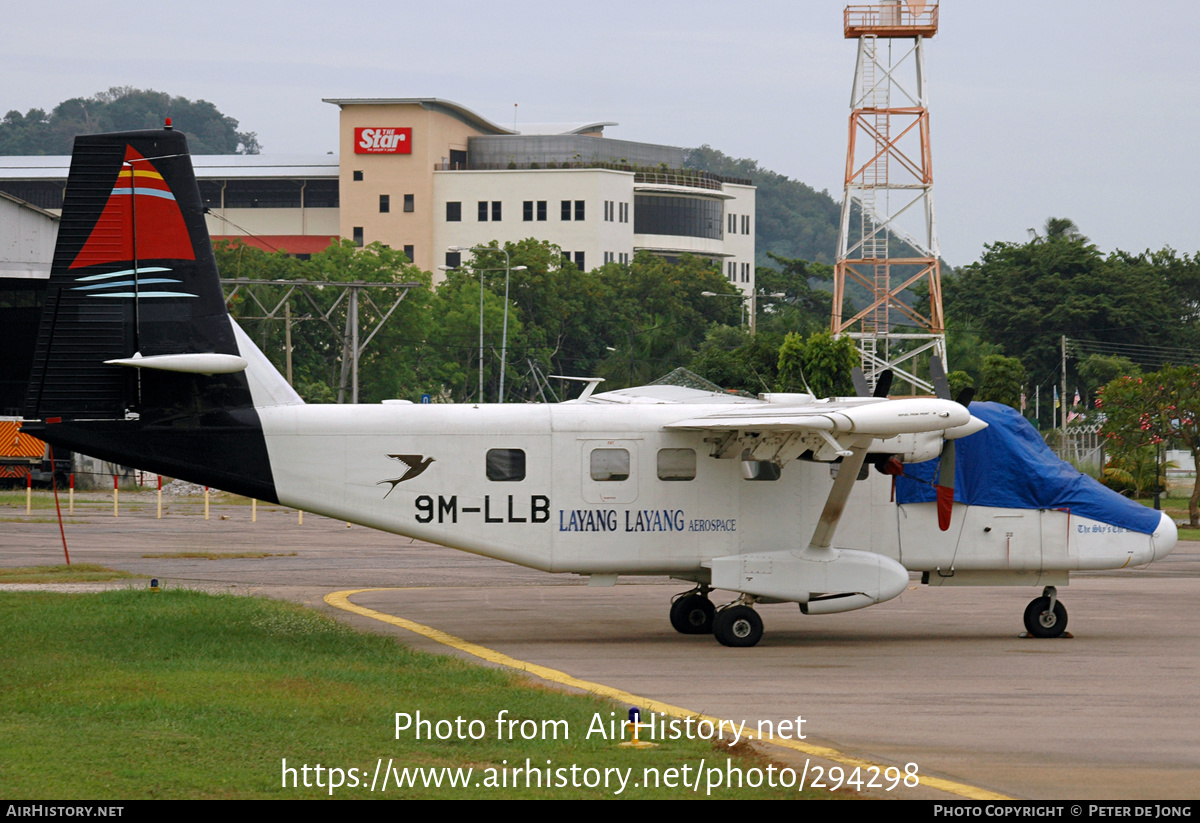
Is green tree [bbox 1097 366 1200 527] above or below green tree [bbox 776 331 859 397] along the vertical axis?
below

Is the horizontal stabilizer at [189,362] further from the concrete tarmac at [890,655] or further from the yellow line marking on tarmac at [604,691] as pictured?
the yellow line marking on tarmac at [604,691]

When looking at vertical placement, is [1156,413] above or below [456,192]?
below

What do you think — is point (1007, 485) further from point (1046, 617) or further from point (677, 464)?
point (677, 464)

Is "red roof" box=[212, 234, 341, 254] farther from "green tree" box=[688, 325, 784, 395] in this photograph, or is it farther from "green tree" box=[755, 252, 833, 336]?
"green tree" box=[688, 325, 784, 395]

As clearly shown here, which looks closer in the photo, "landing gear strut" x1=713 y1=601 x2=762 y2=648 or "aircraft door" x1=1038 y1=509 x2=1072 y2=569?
"landing gear strut" x1=713 y1=601 x2=762 y2=648

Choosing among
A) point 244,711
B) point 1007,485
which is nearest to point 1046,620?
point 1007,485

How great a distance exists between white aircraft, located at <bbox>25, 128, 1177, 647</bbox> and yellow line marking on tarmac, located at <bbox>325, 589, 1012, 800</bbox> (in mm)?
1452

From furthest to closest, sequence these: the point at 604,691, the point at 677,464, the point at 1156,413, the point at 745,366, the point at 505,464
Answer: the point at 745,366, the point at 1156,413, the point at 677,464, the point at 505,464, the point at 604,691

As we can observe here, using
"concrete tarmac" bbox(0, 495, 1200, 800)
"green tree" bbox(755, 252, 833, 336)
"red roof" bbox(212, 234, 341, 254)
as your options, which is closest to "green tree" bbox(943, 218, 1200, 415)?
"green tree" bbox(755, 252, 833, 336)

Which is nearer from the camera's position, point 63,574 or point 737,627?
point 737,627

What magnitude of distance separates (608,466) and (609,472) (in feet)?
0.26

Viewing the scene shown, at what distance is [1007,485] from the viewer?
57.5 ft

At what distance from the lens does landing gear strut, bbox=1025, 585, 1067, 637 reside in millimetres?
17422
